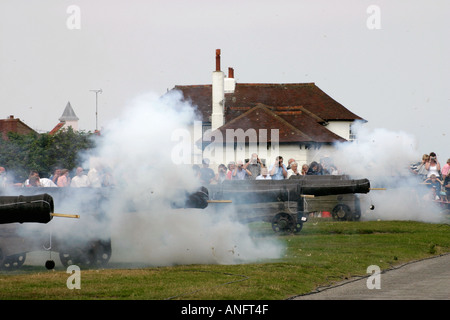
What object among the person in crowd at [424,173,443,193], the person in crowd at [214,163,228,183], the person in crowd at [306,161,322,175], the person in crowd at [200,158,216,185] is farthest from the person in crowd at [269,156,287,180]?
the person in crowd at [424,173,443,193]

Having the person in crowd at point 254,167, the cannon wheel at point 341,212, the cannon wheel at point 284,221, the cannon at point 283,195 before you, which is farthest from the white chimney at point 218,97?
the cannon wheel at point 284,221

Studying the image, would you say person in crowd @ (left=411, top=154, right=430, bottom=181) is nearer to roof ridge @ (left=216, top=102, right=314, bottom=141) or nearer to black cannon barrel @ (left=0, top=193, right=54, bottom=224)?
black cannon barrel @ (left=0, top=193, right=54, bottom=224)

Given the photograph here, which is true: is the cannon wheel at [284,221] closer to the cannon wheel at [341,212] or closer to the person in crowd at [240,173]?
the person in crowd at [240,173]

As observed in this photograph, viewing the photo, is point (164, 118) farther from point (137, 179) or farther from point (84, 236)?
point (84, 236)

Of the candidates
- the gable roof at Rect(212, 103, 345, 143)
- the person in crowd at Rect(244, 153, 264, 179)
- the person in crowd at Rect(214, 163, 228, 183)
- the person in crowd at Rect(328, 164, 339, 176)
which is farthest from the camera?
the gable roof at Rect(212, 103, 345, 143)

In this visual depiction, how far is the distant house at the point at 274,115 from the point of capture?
61531mm

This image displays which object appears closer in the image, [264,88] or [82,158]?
[82,158]

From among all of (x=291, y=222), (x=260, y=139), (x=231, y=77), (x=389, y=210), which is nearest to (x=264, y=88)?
(x=231, y=77)

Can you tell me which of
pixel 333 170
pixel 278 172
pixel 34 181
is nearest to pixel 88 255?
pixel 34 181

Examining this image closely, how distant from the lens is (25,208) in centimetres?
1502

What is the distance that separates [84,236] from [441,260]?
7724 millimetres

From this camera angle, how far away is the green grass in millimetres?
14414

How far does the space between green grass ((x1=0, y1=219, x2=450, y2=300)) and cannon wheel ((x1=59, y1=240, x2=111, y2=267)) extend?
584 millimetres
